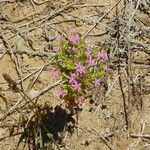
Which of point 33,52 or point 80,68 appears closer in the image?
point 80,68

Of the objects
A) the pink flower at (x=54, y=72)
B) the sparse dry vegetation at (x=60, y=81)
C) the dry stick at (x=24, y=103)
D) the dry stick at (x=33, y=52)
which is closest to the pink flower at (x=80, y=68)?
the pink flower at (x=54, y=72)

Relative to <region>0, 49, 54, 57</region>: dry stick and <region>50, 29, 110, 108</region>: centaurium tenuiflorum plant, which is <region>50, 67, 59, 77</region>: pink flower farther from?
<region>0, 49, 54, 57</region>: dry stick

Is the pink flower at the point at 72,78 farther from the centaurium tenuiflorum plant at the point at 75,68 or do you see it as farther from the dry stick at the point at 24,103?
the dry stick at the point at 24,103

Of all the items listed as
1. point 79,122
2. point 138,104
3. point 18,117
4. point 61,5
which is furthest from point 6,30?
point 138,104

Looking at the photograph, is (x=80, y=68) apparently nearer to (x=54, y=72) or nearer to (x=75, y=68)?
(x=75, y=68)

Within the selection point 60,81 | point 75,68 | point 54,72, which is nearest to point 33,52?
point 60,81

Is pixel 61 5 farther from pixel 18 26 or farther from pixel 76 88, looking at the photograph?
pixel 76 88

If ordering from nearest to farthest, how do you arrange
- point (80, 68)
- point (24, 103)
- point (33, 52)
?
point (80, 68), point (24, 103), point (33, 52)

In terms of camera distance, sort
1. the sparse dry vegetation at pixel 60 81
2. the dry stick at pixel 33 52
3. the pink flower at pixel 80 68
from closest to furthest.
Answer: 1. the pink flower at pixel 80 68
2. the sparse dry vegetation at pixel 60 81
3. the dry stick at pixel 33 52

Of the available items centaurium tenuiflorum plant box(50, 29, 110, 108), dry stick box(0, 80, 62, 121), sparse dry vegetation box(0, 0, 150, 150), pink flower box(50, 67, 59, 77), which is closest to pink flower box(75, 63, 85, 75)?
centaurium tenuiflorum plant box(50, 29, 110, 108)

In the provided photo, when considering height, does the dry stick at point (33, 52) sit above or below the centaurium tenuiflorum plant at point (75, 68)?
above

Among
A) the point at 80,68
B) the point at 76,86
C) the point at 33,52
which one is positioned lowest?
the point at 76,86

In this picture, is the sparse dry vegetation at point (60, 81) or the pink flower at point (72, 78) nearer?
the pink flower at point (72, 78)

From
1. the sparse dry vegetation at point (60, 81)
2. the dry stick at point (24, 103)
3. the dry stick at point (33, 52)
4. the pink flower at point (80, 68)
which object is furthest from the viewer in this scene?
the dry stick at point (33, 52)
